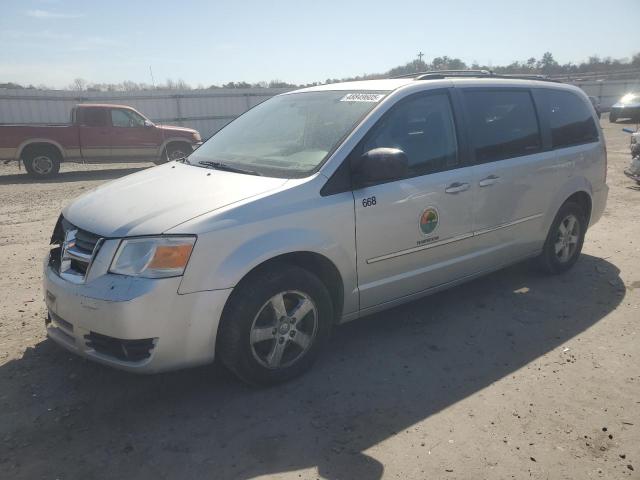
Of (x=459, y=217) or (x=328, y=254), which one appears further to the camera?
(x=459, y=217)

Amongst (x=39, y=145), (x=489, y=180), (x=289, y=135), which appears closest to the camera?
(x=289, y=135)

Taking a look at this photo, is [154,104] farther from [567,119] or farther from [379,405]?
[379,405]

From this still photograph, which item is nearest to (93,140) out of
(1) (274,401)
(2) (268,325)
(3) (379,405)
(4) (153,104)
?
(4) (153,104)

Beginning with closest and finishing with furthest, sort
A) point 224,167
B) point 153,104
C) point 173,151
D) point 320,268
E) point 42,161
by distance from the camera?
1. point 320,268
2. point 224,167
3. point 42,161
4. point 173,151
5. point 153,104

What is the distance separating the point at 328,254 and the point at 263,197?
0.56 m

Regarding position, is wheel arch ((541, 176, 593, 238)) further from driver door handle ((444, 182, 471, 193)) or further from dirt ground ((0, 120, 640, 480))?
driver door handle ((444, 182, 471, 193))

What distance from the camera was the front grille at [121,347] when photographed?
113 inches

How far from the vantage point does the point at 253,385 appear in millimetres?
3279

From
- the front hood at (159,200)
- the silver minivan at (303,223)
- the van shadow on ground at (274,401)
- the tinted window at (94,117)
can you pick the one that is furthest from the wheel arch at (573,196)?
the tinted window at (94,117)

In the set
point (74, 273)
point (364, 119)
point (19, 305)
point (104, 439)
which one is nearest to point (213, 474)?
point (104, 439)

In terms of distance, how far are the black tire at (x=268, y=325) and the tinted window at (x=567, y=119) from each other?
2983 millimetres

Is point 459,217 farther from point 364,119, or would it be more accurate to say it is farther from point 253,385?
point 253,385

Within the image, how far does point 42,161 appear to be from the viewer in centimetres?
1317

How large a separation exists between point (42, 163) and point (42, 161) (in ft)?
0.16
